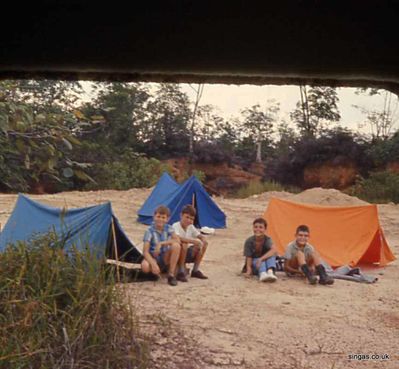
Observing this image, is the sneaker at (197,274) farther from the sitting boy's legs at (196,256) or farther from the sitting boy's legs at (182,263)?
the sitting boy's legs at (182,263)

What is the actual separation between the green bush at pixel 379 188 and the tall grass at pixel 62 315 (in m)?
7.68

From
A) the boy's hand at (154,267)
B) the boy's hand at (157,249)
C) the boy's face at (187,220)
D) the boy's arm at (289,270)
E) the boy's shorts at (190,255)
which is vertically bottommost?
the boy's arm at (289,270)

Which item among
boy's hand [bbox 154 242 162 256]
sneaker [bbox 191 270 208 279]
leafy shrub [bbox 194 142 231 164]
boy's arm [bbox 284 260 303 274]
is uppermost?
leafy shrub [bbox 194 142 231 164]

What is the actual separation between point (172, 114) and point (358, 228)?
7185 millimetres

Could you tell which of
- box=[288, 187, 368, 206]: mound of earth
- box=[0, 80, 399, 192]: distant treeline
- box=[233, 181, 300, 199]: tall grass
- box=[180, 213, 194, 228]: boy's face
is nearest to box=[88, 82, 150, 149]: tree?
box=[0, 80, 399, 192]: distant treeline

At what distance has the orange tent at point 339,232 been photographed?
4238 millimetres

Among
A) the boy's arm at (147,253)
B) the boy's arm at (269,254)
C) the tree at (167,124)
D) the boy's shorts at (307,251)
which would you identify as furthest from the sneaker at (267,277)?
the tree at (167,124)

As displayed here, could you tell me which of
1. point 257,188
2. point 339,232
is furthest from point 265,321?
point 257,188

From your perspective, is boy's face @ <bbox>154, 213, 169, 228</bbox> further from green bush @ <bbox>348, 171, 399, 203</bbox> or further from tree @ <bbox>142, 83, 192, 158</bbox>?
tree @ <bbox>142, 83, 192, 158</bbox>

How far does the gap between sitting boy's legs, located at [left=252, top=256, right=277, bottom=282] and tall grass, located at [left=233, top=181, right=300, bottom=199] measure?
6.14 meters

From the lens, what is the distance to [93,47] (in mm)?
739

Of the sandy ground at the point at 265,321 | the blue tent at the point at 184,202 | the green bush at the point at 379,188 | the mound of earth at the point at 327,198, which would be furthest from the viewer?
the green bush at the point at 379,188

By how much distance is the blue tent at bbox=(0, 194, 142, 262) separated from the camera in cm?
328

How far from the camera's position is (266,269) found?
11.8ft
